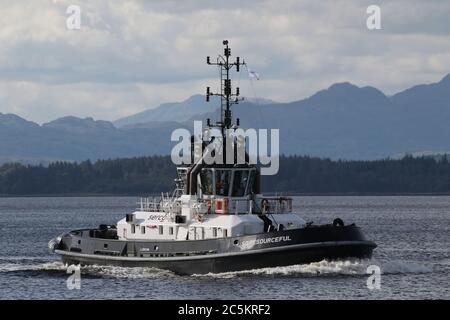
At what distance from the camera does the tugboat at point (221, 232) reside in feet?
172

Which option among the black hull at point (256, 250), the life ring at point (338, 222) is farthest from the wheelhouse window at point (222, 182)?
the life ring at point (338, 222)

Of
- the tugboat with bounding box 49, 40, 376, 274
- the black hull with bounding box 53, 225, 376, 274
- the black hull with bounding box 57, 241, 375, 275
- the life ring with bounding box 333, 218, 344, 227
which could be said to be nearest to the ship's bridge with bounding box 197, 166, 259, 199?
the tugboat with bounding box 49, 40, 376, 274

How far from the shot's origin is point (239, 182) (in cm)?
5653

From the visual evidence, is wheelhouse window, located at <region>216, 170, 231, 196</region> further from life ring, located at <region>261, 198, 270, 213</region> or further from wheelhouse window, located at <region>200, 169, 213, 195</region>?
life ring, located at <region>261, 198, 270, 213</region>

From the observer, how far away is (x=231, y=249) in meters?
52.8

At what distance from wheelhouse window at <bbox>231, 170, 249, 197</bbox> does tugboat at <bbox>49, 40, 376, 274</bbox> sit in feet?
0.15

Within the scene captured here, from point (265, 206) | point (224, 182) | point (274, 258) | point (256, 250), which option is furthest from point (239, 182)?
point (274, 258)

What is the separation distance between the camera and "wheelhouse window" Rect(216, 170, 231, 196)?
56.2 meters

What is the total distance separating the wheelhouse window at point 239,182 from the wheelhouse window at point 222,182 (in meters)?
0.31

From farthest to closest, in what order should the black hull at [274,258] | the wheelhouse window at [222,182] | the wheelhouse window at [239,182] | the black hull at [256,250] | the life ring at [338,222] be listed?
the wheelhouse window at [239,182] < the wheelhouse window at [222,182] < the life ring at [338,222] < the black hull at [274,258] < the black hull at [256,250]

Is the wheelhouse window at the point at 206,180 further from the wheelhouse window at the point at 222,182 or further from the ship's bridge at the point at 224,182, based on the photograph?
the wheelhouse window at the point at 222,182
